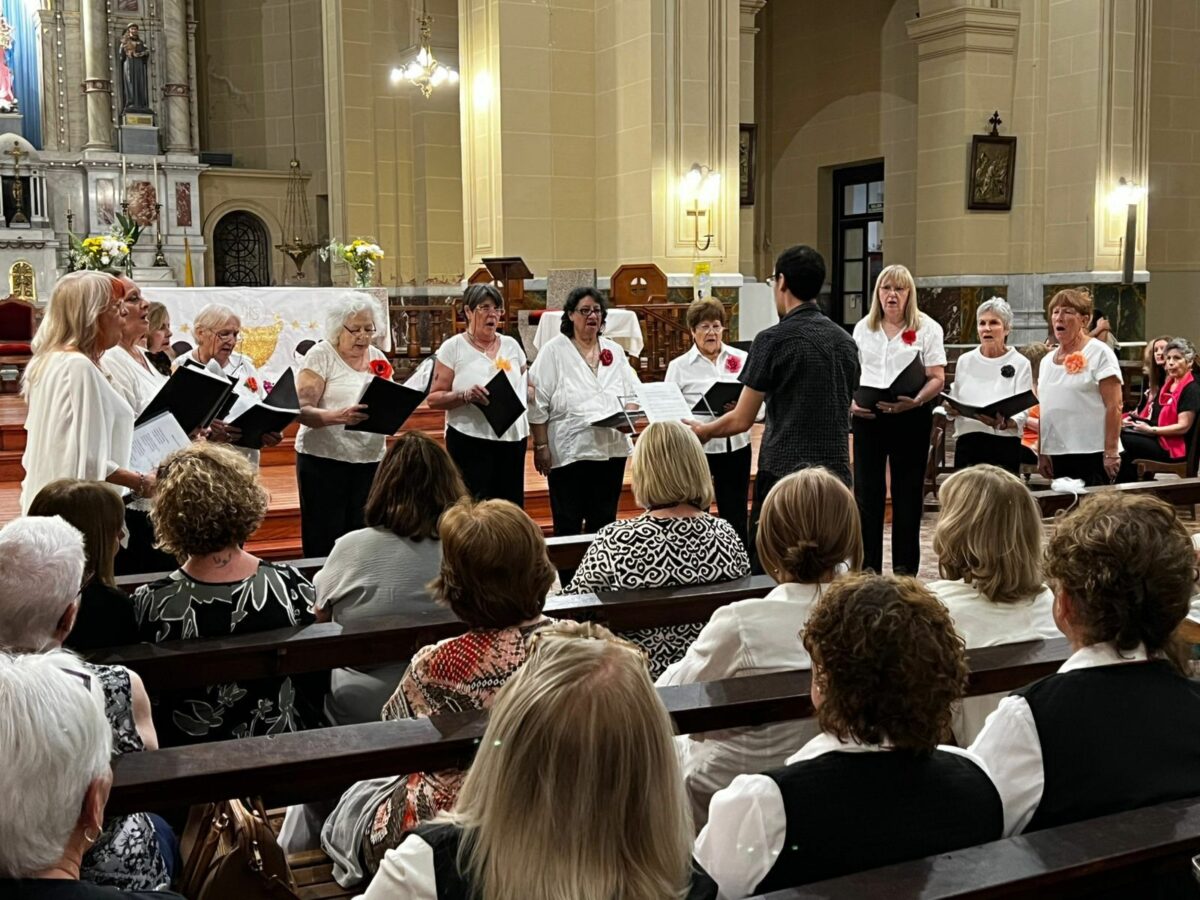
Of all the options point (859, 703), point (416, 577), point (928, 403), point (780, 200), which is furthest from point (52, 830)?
point (780, 200)

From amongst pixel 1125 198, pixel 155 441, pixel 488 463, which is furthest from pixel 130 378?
pixel 1125 198

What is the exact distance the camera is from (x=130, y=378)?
172 inches

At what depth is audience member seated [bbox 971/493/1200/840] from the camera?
1937 mm

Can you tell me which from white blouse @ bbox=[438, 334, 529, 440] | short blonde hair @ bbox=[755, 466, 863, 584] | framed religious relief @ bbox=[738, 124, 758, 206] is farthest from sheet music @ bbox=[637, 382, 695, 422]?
framed religious relief @ bbox=[738, 124, 758, 206]

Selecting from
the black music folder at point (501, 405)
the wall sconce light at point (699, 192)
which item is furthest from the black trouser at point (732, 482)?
the wall sconce light at point (699, 192)

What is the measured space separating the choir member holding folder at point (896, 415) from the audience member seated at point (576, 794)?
4.08 meters

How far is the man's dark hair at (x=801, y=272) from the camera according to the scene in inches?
170

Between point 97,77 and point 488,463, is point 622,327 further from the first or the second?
point 97,77

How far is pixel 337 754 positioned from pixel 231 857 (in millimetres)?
276

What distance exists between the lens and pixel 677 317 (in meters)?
10.5

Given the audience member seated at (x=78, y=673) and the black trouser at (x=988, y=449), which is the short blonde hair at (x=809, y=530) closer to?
the audience member seated at (x=78, y=673)

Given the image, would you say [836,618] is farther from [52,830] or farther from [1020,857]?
[52,830]

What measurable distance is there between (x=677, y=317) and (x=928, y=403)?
17.3 ft

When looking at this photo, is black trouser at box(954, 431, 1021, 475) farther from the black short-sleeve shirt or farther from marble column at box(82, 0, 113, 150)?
marble column at box(82, 0, 113, 150)
